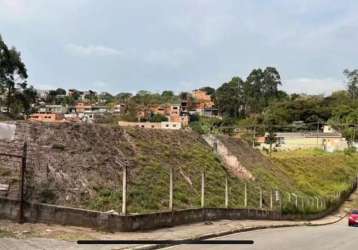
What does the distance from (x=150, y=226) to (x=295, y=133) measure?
117 meters

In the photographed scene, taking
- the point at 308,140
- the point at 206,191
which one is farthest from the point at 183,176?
the point at 308,140

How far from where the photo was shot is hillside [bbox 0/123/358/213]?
1962 cm

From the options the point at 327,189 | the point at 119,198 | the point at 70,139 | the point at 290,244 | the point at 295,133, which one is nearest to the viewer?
the point at 290,244

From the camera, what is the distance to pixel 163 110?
13600 cm

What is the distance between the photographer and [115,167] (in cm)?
2317

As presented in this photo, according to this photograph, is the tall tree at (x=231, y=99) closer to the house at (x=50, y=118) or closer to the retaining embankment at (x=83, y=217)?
the house at (x=50, y=118)

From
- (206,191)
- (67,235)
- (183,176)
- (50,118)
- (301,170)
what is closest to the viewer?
(67,235)

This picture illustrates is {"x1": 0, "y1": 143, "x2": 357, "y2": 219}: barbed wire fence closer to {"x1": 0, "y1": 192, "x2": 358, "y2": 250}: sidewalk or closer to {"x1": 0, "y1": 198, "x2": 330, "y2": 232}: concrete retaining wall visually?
{"x1": 0, "y1": 198, "x2": 330, "y2": 232}: concrete retaining wall

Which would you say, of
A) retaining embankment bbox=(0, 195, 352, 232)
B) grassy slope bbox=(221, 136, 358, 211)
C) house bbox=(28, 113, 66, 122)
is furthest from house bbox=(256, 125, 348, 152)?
retaining embankment bbox=(0, 195, 352, 232)

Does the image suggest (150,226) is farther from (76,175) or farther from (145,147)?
(145,147)

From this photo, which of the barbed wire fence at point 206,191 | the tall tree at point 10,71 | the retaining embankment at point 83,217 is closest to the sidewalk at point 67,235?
the retaining embankment at point 83,217

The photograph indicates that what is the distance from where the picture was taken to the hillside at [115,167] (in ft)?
64.4

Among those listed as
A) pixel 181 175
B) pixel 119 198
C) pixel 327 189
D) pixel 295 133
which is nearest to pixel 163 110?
pixel 295 133

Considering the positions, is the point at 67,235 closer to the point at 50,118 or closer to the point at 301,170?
the point at 50,118
